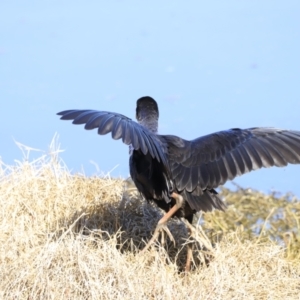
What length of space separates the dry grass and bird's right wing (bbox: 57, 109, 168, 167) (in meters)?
0.76

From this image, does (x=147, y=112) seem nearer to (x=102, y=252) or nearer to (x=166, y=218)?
(x=166, y=218)

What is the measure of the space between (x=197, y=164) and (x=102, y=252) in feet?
2.79

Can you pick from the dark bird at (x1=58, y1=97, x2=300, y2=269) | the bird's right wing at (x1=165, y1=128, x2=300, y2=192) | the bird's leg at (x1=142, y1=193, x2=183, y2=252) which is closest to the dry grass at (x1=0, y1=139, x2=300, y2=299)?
the bird's leg at (x1=142, y1=193, x2=183, y2=252)

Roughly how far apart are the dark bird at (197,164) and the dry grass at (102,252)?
30cm

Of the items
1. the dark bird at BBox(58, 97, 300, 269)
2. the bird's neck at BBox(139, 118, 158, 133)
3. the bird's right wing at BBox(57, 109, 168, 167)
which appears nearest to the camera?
the bird's right wing at BBox(57, 109, 168, 167)

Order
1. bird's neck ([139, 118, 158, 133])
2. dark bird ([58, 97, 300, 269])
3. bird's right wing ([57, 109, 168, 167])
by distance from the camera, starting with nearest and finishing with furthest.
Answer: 1. bird's right wing ([57, 109, 168, 167])
2. dark bird ([58, 97, 300, 269])
3. bird's neck ([139, 118, 158, 133])

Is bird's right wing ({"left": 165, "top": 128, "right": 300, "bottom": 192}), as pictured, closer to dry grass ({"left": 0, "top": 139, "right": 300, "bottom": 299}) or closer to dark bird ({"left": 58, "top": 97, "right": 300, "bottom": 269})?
dark bird ({"left": 58, "top": 97, "right": 300, "bottom": 269})

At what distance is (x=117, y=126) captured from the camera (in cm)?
434

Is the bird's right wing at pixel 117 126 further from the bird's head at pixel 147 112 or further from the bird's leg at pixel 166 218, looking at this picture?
the bird's head at pixel 147 112

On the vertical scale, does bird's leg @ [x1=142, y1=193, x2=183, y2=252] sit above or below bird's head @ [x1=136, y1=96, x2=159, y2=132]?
below

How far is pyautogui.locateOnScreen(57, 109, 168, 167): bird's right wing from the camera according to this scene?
4258 millimetres

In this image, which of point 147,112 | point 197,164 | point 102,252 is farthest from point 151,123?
point 102,252

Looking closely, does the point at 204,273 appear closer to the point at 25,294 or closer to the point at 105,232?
the point at 105,232

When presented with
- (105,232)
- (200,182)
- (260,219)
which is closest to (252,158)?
(200,182)
